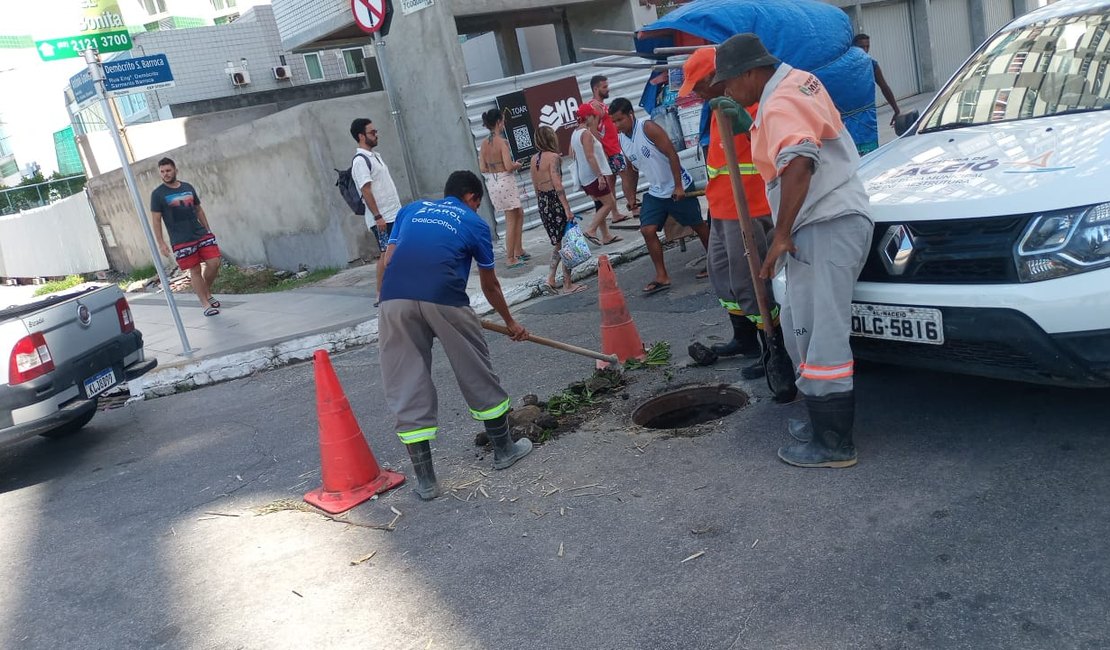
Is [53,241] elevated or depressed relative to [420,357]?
elevated

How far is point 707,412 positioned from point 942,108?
2153mm

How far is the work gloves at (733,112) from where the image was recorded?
404cm

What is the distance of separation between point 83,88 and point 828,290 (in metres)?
7.54

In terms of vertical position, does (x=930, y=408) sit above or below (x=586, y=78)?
below

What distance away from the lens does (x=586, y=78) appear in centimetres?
1281

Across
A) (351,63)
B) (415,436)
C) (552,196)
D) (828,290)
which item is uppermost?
(351,63)

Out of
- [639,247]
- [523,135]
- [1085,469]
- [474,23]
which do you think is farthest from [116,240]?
[1085,469]

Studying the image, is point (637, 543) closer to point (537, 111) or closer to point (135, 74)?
point (135, 74)

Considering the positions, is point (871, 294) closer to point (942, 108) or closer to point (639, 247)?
point (942, 108)

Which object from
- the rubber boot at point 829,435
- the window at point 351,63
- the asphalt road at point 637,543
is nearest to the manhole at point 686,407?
the asphalt road at point 637,543

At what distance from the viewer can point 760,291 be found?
427cm

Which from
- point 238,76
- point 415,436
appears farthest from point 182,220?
point 238,76

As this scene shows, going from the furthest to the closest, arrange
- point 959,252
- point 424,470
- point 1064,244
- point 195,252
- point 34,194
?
point 34,194 → point 195,252 → point 424,470 → point 959,252 → point 1064,244

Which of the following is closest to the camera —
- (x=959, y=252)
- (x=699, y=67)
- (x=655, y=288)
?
(x=959, y=252)
